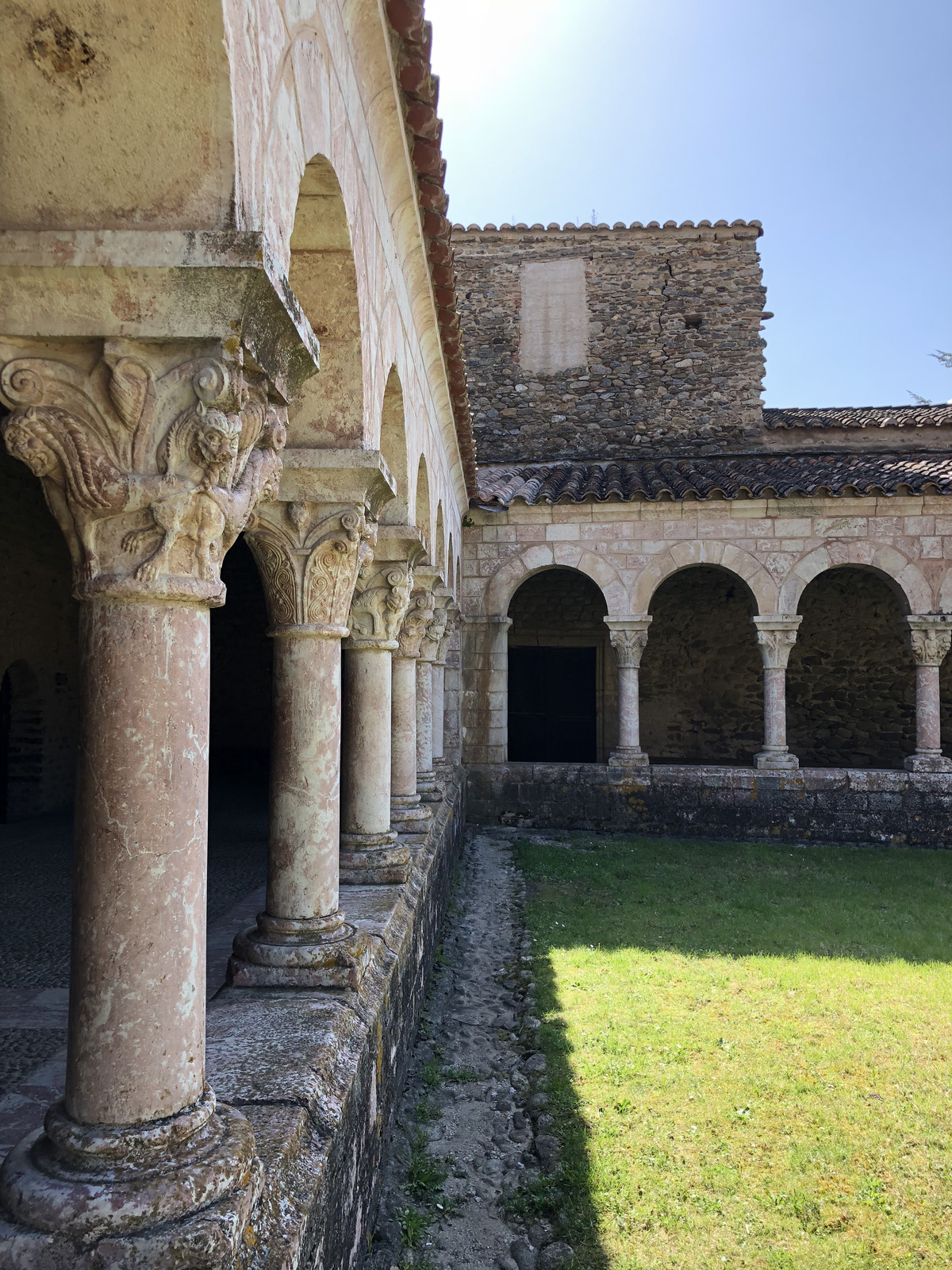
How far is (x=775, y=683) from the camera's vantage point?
10305mm

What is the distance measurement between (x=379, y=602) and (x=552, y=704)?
883 cm

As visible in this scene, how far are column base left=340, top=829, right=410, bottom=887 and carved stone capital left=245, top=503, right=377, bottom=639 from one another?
162cm

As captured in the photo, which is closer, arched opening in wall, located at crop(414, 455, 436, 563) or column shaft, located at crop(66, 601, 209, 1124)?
column shaft, located at crop(66, 601, 209, 1124)

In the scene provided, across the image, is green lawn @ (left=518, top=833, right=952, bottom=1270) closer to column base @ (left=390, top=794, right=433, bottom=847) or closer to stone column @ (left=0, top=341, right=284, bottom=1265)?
column base @ (left=390, top=794, right=433, bottom=847)

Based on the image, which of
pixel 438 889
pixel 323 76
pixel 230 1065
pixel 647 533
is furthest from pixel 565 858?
pixel 323 76

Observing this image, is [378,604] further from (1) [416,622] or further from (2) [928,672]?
(2) [928,672]

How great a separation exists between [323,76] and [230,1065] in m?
2.79

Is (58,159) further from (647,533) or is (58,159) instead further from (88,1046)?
(647,533)

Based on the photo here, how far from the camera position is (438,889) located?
20.0 ft

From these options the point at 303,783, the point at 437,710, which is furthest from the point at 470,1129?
the point at 437,710

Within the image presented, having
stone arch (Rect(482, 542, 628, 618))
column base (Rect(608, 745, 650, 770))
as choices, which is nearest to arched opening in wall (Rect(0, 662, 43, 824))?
stone arch (Rect(482, 542, 628, 618))

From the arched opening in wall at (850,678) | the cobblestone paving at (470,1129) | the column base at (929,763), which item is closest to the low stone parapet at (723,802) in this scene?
the column base at (929,763)

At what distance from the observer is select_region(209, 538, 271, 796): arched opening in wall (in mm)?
11758

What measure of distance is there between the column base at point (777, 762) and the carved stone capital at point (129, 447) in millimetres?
9155
